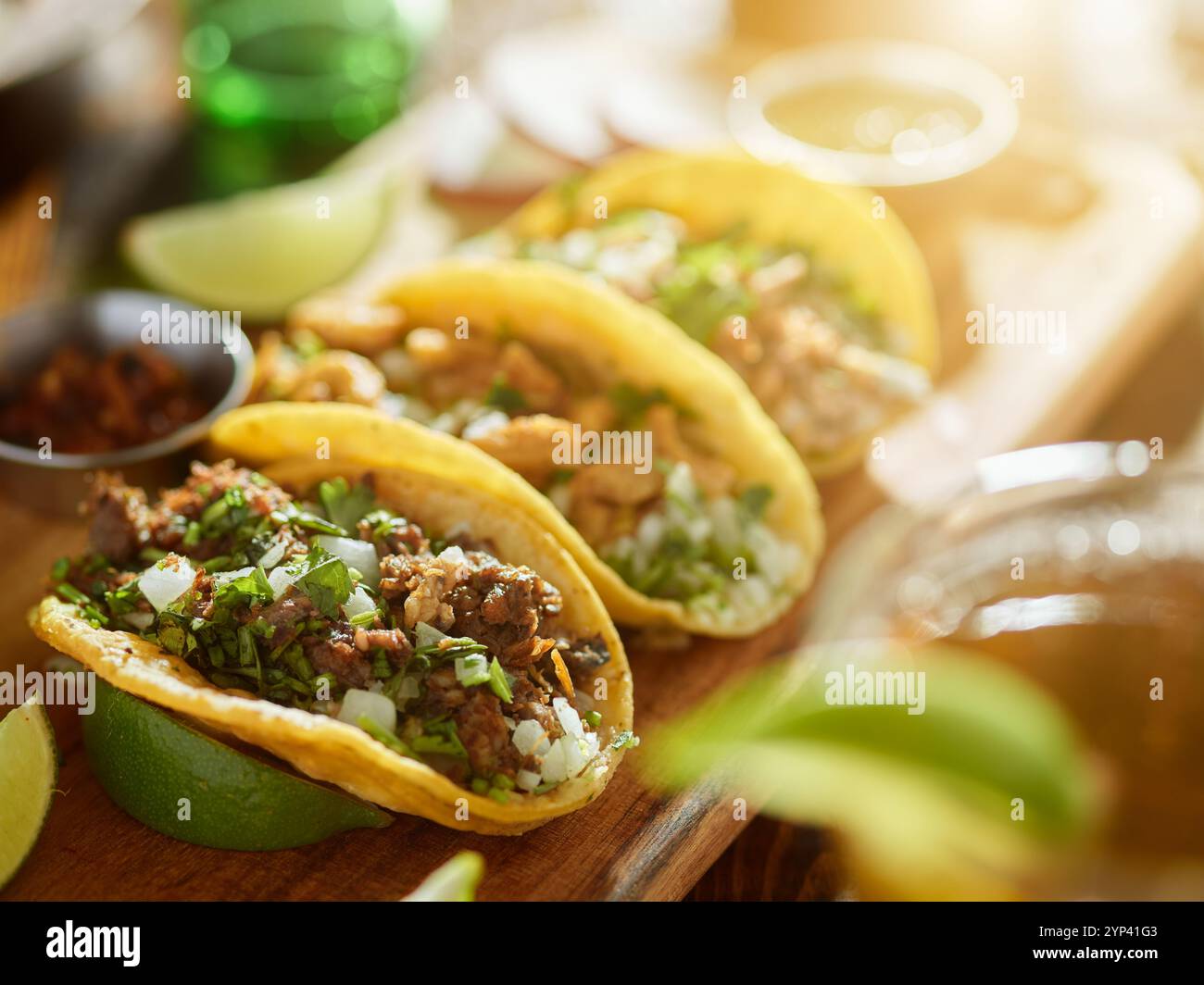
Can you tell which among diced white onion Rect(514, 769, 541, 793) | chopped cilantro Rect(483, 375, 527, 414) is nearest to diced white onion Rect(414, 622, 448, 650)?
diced white onion Rect(514, 769, 541, 793)

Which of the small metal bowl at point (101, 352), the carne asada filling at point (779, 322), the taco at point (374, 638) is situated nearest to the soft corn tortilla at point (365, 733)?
the taco at point (374, 638)

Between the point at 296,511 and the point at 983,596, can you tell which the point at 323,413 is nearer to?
the point at 296,511

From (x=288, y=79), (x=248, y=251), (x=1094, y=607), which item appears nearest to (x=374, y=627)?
(x=1094, y=607)

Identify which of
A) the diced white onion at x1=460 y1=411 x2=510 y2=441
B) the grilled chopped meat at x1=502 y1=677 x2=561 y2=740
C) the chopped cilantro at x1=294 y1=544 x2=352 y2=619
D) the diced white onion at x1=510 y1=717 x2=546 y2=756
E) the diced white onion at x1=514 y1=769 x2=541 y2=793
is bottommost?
the diced white onion at x1=514 y1=769 x2=541 y2=793

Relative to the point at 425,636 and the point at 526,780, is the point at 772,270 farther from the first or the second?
the point at 526,780

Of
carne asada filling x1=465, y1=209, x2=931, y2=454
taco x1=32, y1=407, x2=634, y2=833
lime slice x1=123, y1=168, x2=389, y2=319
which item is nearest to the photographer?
taco x1=32, y1=407, x2=634, y2=833

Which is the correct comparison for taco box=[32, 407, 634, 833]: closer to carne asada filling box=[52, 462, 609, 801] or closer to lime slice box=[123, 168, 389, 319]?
carne asada filling box=[52, 462, 609, 801]
